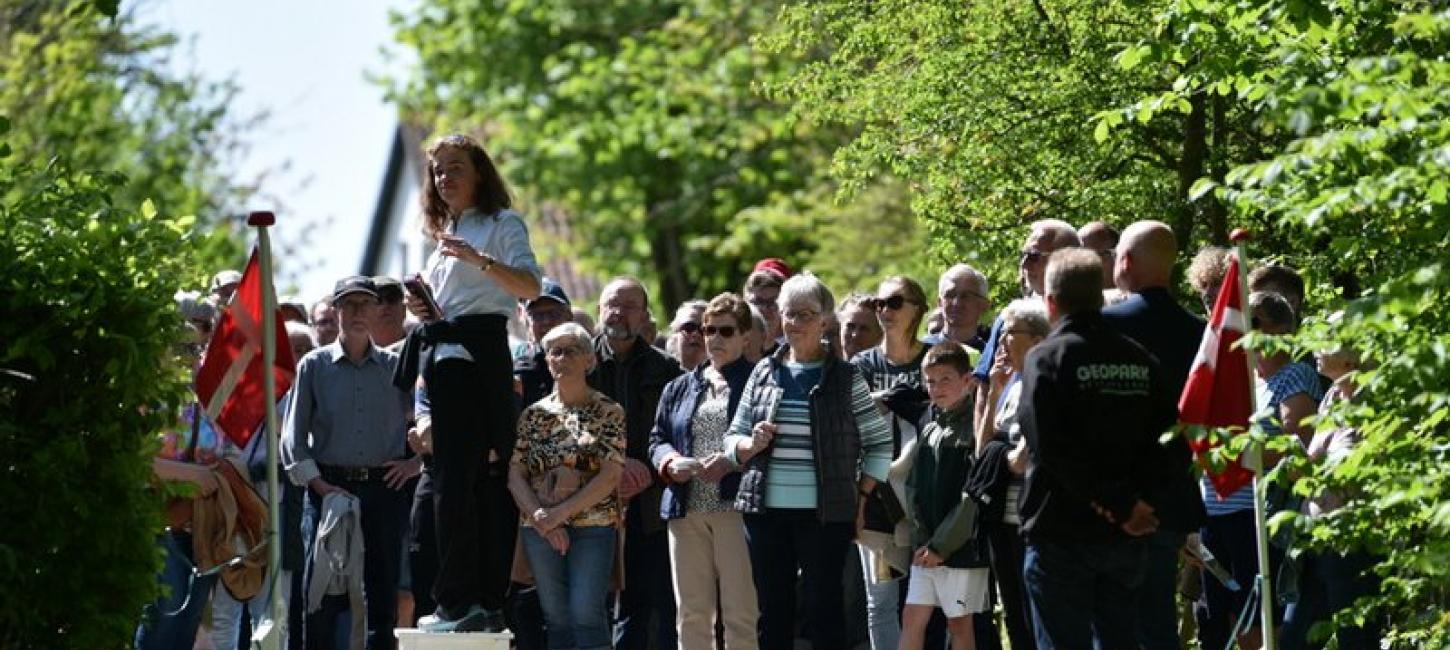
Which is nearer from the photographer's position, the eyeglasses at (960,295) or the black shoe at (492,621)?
the black shoe at (492,621)

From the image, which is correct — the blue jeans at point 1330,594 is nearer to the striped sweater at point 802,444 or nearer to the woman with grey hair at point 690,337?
the striped sweater at point 802,444

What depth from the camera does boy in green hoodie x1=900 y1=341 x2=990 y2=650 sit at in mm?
12805

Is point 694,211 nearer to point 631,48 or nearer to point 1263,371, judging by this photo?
point 631,48

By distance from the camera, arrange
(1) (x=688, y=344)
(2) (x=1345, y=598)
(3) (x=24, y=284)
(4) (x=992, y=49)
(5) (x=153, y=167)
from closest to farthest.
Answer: (3) (x=24, y=284), (2) (x=1345, y=598), (1) (x=688, y=344), (4) (x=992, y=49), (5) (x=153, y=167)

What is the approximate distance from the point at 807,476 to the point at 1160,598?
2980mm

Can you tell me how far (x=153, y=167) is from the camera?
45.3 metres

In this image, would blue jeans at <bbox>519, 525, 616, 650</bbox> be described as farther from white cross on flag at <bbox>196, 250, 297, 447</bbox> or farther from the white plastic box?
white cross on flag at <bbox>196, 250, 297, 447</bbox>

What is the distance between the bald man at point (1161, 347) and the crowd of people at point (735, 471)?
0.04 feet

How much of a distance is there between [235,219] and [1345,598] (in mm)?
35829

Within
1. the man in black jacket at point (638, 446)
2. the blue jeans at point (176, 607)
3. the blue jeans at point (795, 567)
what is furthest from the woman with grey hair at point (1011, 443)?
the blue jeans at point (176, 607)

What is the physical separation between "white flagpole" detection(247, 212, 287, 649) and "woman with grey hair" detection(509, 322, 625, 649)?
6.88 ft

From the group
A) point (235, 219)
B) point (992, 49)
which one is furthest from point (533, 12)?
point (992, 49)

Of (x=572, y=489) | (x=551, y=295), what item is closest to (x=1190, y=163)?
(x=551, y=295)

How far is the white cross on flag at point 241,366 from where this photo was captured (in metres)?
11.9
